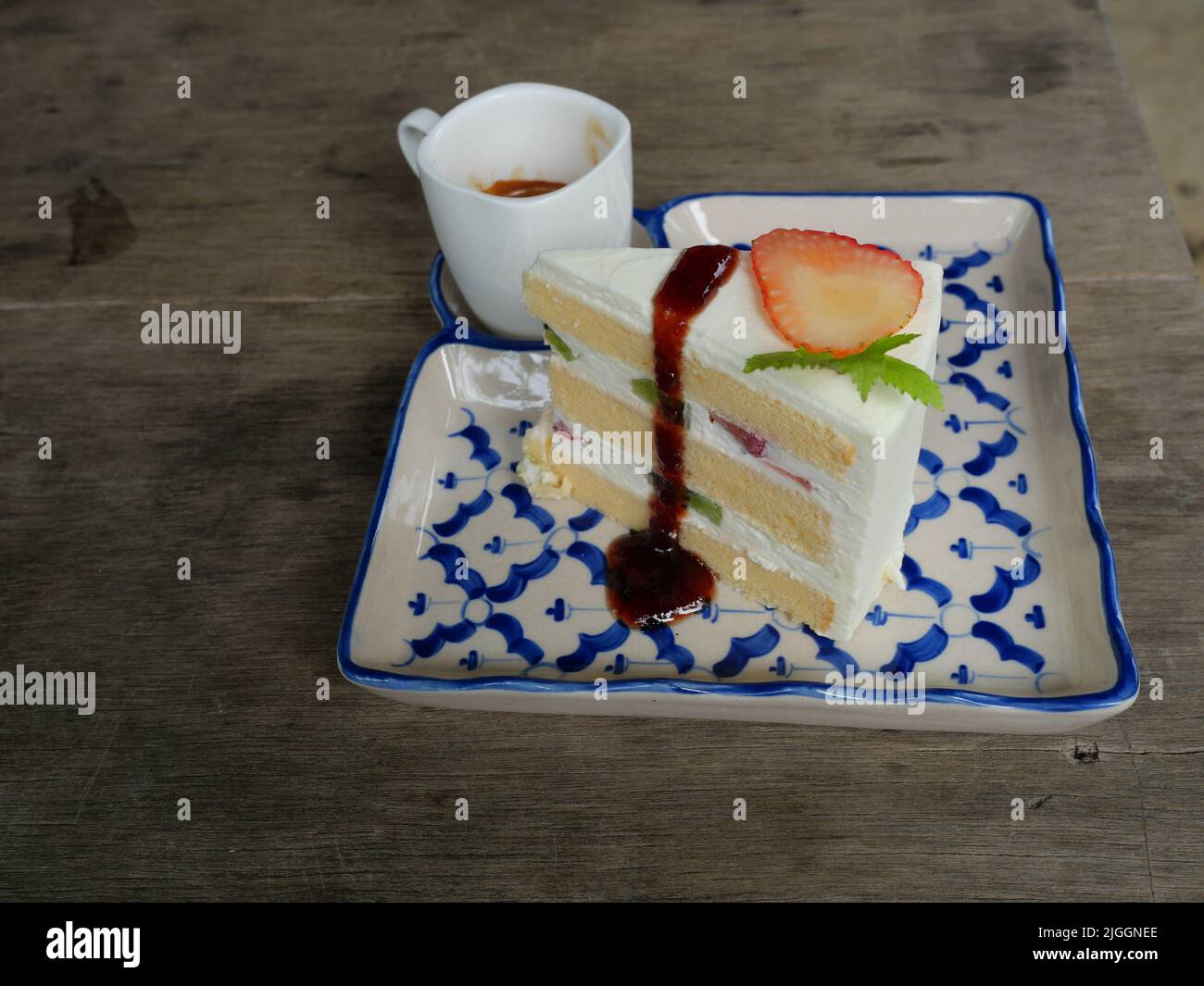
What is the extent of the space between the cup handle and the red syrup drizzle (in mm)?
630

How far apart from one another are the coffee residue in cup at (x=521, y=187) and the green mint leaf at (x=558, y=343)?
40 cm

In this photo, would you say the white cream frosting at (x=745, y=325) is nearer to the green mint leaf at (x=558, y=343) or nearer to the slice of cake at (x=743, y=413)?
the slice of cake at (x=743, y=413)

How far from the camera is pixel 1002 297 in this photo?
179 cm

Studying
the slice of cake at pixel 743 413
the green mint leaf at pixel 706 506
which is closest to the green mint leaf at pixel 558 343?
the slice of cake at pixel 743 413

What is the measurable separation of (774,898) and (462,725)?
0.47m

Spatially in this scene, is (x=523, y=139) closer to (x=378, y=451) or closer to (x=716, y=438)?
(x=378, y=451)

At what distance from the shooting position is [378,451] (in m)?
1.71

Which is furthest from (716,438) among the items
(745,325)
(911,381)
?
(911,381)

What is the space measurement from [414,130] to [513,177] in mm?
187

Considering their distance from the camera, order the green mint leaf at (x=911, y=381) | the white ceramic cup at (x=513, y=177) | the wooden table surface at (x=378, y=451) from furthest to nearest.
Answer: the white ceramic cup at (x=513, y=177) → the wooden table surface at (x=378, y=451) → the green mint leaf at (x=911, y=381)

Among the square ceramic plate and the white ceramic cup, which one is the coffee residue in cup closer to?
the white ceramic cup

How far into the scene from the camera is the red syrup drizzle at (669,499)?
4.22ft

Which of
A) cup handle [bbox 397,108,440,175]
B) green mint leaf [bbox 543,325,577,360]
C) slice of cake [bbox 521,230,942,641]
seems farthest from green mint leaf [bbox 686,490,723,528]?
cup handle [bbox 397,108,440,175]

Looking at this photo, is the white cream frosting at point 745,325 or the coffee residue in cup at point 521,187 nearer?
the white cream frosting at point 745,325
